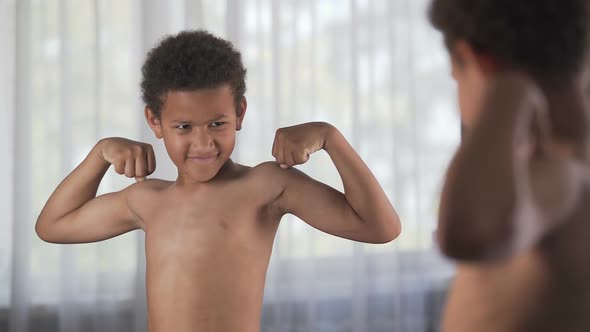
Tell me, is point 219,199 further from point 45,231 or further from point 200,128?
point 45,231

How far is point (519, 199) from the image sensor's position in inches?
Answer: 24.9

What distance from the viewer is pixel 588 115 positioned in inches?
27.7

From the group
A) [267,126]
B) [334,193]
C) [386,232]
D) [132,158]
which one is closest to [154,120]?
[132,158]

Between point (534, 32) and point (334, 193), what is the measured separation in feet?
2.00

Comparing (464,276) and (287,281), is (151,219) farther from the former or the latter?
(287,281)

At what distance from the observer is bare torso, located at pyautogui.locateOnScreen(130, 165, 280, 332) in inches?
48.1

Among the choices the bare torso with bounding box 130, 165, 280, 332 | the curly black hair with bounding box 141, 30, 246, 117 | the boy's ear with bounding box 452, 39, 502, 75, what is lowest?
the bare torso with bounding box 130, 165, 280, 332

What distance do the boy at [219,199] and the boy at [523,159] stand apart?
48 cm

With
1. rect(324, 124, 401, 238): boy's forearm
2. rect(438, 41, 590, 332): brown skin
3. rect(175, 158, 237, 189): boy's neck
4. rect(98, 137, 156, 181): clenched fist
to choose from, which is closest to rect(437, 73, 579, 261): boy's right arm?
rect(438, 41, 590, 332): brown skin

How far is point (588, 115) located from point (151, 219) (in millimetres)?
→ 817

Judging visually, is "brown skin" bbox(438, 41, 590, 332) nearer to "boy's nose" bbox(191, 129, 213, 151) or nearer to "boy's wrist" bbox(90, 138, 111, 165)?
"boy's nose" bbox(191, 129, 213, 151)

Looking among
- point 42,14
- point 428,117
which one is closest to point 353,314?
point 428,117

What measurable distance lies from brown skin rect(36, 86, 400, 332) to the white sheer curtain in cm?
83

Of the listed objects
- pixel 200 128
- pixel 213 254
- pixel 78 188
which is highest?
pixel 200 128
